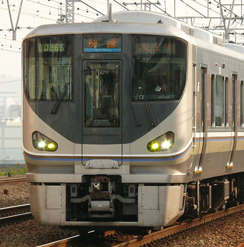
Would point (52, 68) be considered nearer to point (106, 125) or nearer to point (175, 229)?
point (106, 125)

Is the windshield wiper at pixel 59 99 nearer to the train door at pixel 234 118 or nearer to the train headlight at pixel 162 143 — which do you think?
the train headlight at pixel 162 143

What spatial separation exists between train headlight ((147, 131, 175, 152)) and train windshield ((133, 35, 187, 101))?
20.7 inches

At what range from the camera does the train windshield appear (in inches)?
385

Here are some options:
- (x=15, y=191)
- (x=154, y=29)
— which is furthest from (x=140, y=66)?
(x=15, y=191)

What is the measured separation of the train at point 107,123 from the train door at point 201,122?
0.77 m

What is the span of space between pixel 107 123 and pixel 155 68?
1.02m

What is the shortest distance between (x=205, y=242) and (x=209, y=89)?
8.08ft

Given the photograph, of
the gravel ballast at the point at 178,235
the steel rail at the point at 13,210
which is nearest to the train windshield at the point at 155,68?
the gravel ballast at the point at 178,235

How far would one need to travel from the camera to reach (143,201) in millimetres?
9586

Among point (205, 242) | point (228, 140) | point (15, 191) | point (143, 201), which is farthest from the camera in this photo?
point (15, 191)

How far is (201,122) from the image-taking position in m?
11.1

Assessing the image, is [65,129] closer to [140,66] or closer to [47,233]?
[140,66]

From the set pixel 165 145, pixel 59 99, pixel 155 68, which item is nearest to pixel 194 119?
pixel 165 145

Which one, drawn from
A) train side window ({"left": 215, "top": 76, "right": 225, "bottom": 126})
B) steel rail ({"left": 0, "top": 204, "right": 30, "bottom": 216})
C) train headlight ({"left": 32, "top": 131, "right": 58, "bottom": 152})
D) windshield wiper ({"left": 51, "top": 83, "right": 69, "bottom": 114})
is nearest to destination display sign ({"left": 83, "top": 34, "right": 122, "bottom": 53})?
windshield wiper ({"left": 51, "top": 83, "right": 69, "bottom": 114})
